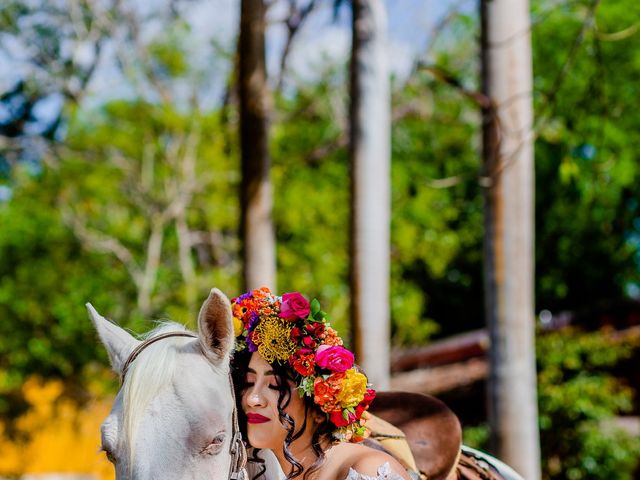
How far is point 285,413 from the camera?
2549mm

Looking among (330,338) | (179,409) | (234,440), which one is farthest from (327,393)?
(179,409)

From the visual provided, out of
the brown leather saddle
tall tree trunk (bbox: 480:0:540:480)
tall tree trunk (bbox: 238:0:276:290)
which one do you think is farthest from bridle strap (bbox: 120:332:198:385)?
tall tree trunk (bbox: 238:0:276:290)

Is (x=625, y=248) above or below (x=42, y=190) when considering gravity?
below

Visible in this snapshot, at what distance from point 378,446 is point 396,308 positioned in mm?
16749

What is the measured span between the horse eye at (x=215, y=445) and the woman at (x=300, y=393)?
Result: 257 mm

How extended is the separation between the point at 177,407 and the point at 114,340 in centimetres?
40

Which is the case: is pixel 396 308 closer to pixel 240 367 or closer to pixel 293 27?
pixel 293 27

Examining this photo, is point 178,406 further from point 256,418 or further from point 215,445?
point 256,418

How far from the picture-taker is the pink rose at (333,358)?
98.8 inches

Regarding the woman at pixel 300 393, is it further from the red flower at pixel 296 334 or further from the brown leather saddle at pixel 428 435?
the brown leather saddle at pixel 428 435

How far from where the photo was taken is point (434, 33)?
8.84 meters

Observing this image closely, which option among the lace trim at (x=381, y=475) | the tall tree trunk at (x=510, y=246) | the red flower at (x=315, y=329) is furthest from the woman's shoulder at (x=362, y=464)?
the tall tree trunk at (x=510, y=246)

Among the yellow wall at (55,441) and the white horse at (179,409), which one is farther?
the yellow wall at (55,441)

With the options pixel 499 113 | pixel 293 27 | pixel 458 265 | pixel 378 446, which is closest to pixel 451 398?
pixel 458 265
